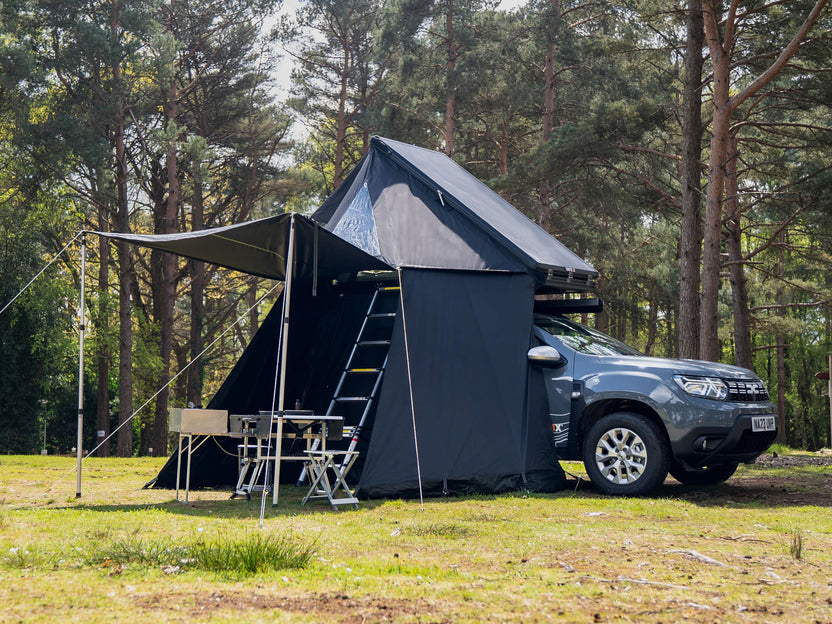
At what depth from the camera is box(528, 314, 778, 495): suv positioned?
8.89m

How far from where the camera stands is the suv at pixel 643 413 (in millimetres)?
8891

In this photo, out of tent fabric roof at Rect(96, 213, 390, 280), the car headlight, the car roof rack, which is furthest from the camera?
the car roof rack

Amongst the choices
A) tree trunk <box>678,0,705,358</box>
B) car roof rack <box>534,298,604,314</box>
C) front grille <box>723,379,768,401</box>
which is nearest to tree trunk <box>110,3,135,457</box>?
tree trunk <box>678,0,705,358</box>

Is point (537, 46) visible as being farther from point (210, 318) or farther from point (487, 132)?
point (210, 318)

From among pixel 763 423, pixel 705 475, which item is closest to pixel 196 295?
pixel 705 475

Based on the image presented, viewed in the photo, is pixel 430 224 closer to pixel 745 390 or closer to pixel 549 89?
pixel 745 390

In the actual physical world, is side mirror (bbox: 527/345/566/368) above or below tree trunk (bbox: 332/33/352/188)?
below

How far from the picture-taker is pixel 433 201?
10.9 m

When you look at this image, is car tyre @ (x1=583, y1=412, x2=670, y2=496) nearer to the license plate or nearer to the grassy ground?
the grassy ground

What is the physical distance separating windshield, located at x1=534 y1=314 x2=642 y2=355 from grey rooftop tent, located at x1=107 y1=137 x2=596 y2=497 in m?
0.41

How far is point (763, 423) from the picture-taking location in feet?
30.3

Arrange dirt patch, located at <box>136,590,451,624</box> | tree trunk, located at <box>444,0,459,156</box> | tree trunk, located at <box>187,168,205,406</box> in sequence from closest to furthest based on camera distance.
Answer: dirt patch, located at <box>136,590,451,624</box> < tree trunk, located at <box>444,0,459,156</box> < tree trunk, located at <box>187,168,205,406</box>

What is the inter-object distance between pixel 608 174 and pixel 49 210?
15.8 metres

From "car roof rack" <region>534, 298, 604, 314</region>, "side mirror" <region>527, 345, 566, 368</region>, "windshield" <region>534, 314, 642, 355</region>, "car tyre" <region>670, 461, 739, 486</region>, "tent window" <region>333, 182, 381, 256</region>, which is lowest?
"car tyre" <region>670, 461, 739, 486</region>
